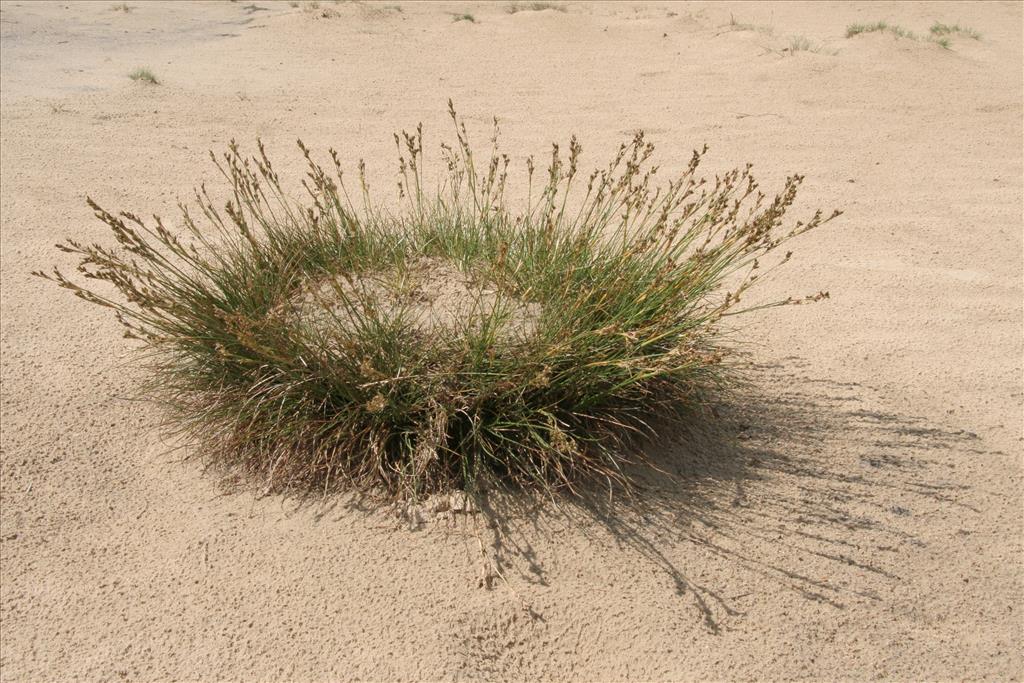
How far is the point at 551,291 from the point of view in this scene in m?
2.88

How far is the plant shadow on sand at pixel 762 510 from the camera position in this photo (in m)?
2.46

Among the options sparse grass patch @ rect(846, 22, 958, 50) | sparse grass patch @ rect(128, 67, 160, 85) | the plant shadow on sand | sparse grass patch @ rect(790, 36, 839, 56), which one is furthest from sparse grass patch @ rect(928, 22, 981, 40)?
sparse grass patch @ rect(128, 67, 160, 85)

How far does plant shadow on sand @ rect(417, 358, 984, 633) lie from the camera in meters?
2.46

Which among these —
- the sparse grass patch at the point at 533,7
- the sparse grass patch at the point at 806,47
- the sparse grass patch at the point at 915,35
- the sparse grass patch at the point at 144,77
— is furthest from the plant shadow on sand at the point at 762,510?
the sparse grass patch at the point at 533,7

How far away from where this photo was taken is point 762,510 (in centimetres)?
266

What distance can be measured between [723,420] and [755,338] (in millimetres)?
799

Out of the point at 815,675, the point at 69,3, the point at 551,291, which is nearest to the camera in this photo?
the point at 815,675

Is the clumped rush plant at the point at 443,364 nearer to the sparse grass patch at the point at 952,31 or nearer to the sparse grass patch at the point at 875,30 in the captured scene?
the sparse grass patch at the point at 875,30

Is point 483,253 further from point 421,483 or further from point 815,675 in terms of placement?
point 815,675

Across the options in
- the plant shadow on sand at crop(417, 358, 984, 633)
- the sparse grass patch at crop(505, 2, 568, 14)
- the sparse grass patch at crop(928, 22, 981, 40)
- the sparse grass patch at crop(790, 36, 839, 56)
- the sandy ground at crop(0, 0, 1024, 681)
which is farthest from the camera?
the sparse grass patch at crop(505, 2, 568, 14)

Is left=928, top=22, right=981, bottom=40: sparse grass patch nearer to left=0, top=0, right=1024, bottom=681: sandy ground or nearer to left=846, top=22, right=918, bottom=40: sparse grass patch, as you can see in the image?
left=846, top=22, right=918, bottom=40: sparse grass patch

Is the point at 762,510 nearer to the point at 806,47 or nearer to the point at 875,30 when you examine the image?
the point at 806,47

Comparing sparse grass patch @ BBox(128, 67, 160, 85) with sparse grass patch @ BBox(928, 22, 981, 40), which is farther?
sparse grass patch @ BBox(928, 22, 981, 40)

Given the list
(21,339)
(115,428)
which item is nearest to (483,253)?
(115,428)
